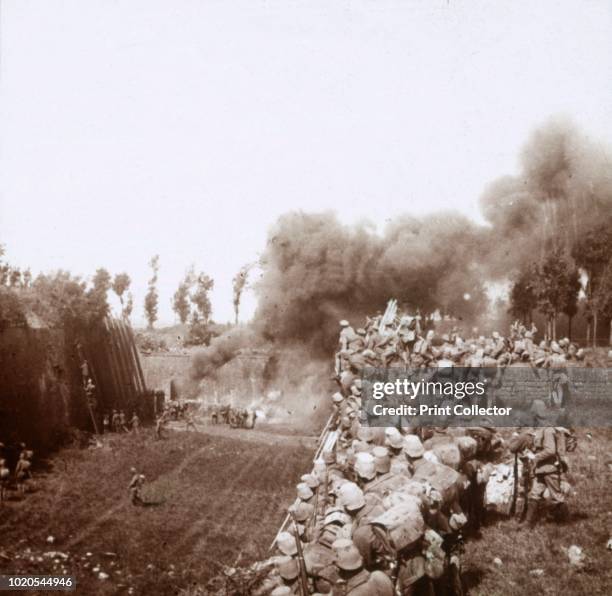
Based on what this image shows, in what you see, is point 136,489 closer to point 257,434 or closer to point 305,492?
point 305,492

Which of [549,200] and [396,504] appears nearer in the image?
[396,504]

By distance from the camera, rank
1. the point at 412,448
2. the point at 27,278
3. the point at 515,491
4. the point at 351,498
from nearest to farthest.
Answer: the point at 351,498, the point at 412,448, the point at 515,491, the point at 27,278

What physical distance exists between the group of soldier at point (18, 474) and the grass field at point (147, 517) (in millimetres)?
185

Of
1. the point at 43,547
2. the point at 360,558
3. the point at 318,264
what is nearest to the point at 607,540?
the point at 360,558

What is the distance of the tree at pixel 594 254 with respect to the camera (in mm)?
16016

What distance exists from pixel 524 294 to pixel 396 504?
691 inches

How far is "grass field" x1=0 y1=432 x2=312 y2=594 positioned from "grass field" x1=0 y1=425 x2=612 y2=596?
2 centimetres

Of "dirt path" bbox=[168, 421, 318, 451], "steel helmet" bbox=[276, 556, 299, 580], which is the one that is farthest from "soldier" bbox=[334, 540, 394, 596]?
"dirt path" bbox=[168, 421, 318, 451]

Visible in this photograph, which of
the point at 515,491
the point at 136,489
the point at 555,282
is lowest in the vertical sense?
the point at 136,489

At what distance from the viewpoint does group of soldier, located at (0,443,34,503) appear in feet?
24.6

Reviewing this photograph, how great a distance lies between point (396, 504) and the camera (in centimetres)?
401

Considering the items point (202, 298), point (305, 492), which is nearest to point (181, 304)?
point (202, 298)

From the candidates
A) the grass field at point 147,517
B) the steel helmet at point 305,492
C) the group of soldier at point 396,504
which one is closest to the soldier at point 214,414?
the grass field at point 147,517

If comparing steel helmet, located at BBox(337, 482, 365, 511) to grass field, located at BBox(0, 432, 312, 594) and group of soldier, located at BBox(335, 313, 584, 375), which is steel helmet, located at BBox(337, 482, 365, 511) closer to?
grass field, located at BBox(0, 432, 312, 594)
